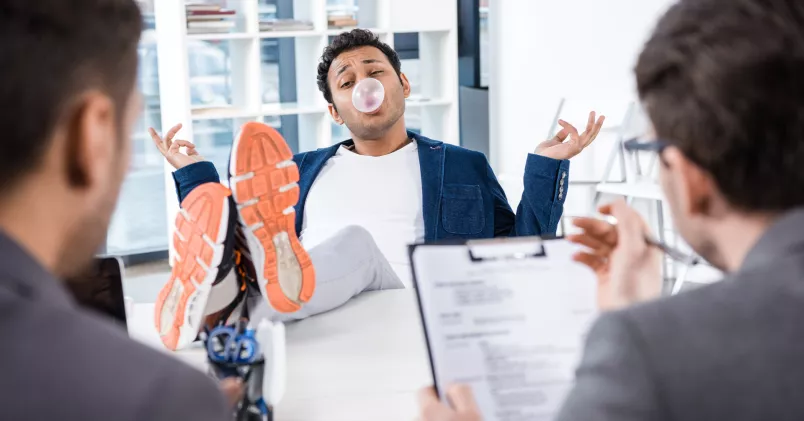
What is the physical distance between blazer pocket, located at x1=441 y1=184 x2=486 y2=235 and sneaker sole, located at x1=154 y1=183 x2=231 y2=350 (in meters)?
0.99

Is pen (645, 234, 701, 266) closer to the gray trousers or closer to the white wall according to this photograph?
the gray trousers

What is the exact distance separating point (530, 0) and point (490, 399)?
16.1ft

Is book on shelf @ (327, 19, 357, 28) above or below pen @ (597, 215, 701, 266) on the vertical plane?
above

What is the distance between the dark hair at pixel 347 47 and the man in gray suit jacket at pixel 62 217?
2123 millimetres

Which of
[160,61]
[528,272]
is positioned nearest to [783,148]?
[528,272]

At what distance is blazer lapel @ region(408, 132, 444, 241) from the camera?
268 cm

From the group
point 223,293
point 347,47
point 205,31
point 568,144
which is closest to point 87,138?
point 223,293

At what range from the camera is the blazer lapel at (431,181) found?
268 centimetres

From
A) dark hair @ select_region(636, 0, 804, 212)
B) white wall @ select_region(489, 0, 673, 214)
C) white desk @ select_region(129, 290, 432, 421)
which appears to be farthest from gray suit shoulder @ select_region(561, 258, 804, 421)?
white wall @ select_region(489, 0, 673, 214)

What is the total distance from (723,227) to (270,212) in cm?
105

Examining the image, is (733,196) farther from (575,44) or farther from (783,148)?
(575,44)

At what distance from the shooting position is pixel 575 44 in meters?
5.48

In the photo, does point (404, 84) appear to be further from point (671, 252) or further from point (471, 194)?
point (671, 252)

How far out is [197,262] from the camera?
1744mm
